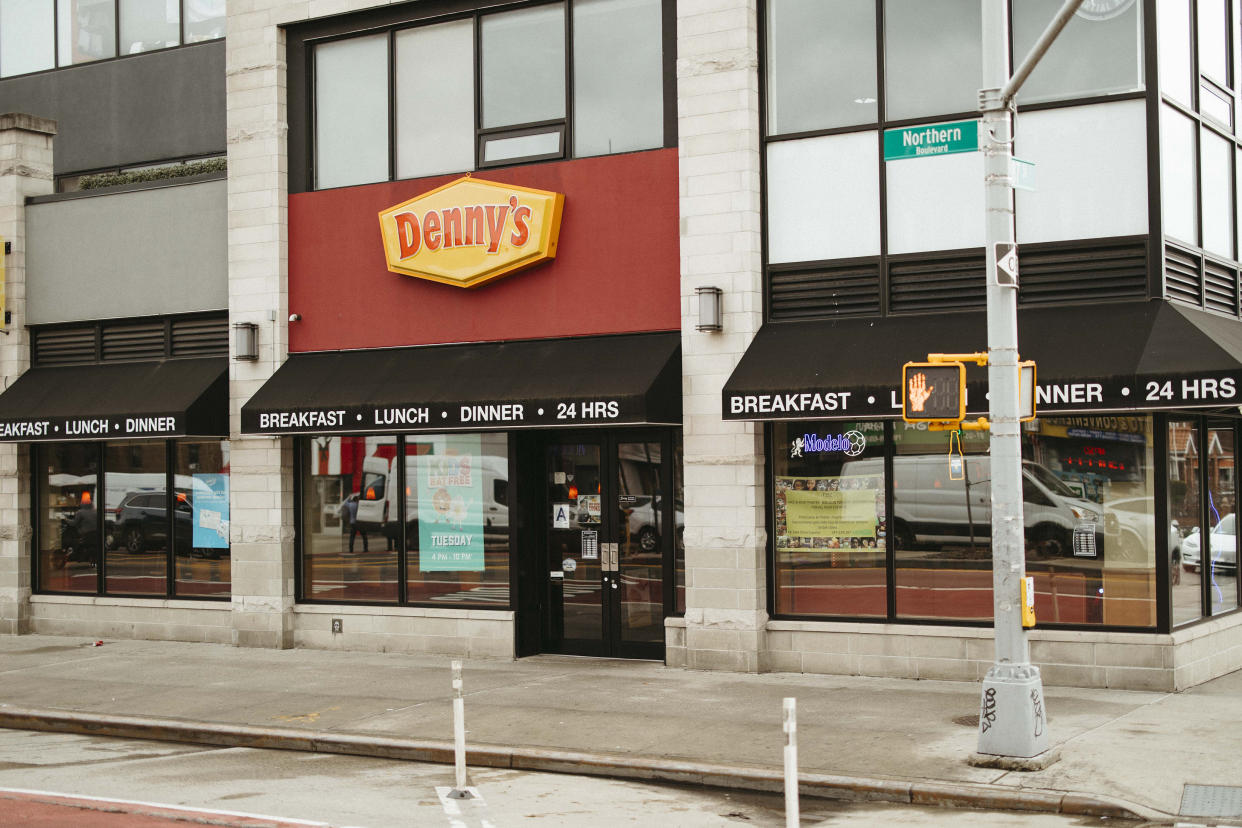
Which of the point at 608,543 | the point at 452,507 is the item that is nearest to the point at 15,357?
the point at 452,507

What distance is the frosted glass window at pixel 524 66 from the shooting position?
1617 centimetres

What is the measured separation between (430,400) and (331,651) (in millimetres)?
4003

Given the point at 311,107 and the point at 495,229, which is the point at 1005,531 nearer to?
the point at 495,229

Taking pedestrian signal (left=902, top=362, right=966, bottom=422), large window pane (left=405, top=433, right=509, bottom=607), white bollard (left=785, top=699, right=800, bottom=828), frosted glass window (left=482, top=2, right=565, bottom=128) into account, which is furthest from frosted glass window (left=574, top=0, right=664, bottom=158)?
white bollard (left=785, top=699, right=800, bottom=828)

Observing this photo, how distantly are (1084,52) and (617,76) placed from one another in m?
5.35

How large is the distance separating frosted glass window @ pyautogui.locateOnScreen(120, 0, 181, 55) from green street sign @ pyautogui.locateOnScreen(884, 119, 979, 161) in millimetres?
15355

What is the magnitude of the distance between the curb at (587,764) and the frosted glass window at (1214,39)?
8853 mm

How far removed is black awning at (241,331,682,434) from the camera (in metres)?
14.7

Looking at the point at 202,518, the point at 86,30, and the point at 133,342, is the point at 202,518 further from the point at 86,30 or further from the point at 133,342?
the point at 86,30

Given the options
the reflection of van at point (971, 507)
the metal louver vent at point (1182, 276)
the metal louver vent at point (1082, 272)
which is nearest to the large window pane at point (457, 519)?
the reflection of van at point (971, 507)

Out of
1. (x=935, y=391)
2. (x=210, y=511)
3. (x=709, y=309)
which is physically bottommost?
(x=210, y=511)

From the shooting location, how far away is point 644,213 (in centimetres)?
1543

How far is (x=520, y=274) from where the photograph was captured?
16.2 m

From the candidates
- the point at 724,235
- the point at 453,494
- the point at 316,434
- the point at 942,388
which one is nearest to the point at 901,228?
the point at 724,235
